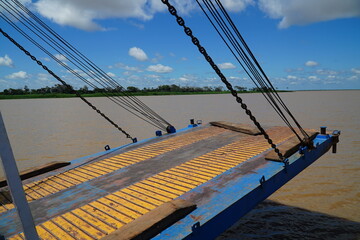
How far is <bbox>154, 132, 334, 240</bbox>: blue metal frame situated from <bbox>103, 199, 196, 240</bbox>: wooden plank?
0.09 meters

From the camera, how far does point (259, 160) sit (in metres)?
6.20

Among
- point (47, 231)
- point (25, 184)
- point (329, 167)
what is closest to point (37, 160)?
point (25, 184)

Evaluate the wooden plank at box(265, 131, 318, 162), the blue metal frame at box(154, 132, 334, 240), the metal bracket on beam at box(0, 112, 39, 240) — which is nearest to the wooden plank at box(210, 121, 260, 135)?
the wooden plank at box(265, 131, 318, 162)

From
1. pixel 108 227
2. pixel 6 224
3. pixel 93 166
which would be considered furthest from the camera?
pixel 93 166

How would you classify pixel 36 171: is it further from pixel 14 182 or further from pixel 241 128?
pixel 241 128

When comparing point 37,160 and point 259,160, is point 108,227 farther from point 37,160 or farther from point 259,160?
point 37,160

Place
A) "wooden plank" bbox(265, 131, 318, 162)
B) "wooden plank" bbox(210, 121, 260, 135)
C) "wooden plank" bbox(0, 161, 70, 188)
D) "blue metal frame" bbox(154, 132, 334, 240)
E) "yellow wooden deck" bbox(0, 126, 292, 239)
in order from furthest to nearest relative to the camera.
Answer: "wooden plank" bbox(210, 121, 260, 135)
"wooden plank" bbox(0, 161, 70, 188)
"wooden plank" bbox(265, 131, 318, 162)
"yellow wooden deck" bbox(0, 126, 292, 239)
"blue metal frame" bbox(154, 132, 334, 240)

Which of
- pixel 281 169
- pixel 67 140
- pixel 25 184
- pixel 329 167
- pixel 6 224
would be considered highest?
pixel 67 140

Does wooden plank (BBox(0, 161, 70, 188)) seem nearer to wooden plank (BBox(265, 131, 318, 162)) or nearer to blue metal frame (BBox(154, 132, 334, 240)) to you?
blue metal frame (BBox(154, 132, 334, 240))

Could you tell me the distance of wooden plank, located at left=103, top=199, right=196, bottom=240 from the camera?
3.29 metres

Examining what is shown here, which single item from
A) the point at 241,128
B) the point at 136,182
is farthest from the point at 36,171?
the point at 241,128

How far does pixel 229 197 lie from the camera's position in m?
4.37

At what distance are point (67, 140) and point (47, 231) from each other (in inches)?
588

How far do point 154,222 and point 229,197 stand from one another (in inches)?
62.0
